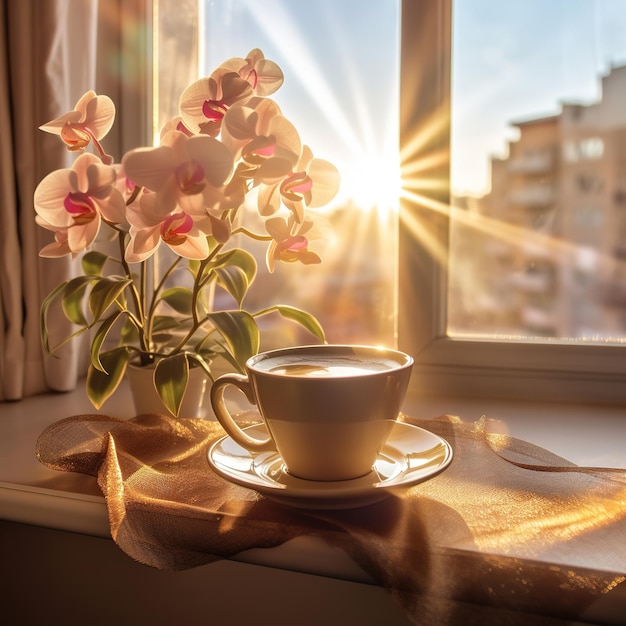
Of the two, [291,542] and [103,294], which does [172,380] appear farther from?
[291,542]

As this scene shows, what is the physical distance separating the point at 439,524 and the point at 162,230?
0.39m

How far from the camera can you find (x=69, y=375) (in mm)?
1072

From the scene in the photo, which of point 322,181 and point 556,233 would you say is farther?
point 556,233

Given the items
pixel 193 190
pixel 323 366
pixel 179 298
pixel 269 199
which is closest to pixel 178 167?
pixel 193 190

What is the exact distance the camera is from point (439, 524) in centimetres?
54

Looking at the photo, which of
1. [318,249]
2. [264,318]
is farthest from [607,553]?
[264,318]

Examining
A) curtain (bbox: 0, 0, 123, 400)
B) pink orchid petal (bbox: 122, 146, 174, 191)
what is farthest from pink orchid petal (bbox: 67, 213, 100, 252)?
curtain (bbox: 0, 0, 123, 400)

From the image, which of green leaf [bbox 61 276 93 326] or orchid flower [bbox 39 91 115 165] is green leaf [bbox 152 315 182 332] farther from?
orchid flower [bbox 39 91 115 165]

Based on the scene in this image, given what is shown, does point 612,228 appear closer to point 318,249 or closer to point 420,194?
point 420,194

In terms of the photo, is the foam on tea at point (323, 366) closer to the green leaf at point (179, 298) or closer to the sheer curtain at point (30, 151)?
the green leaf at point (179, 298)

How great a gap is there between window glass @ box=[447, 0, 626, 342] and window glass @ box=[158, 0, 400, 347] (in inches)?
4.8

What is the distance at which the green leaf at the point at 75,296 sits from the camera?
2.66 feet

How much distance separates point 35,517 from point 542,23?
1.04 meters

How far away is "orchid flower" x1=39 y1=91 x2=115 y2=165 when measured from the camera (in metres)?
0.72
